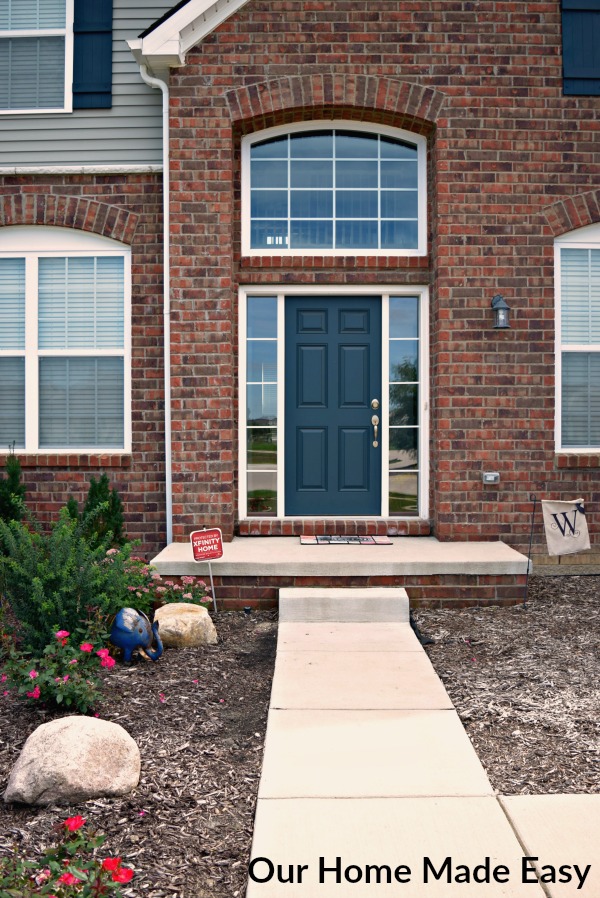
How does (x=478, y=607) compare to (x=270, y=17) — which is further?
(x=270, y=17)

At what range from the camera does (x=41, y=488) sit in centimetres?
759

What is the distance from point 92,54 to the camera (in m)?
7.63

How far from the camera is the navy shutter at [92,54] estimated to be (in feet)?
24.9

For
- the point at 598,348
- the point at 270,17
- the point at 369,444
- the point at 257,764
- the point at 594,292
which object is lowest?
the point at 257,764

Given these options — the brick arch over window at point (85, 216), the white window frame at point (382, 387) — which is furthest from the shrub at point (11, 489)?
the brick arch over window at point (85, 216)

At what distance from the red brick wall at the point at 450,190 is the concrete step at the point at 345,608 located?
53.6 inches

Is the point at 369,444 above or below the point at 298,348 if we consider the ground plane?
below

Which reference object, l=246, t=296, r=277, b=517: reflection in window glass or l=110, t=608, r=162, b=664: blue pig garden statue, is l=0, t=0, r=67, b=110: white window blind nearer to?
l=246, t=296, r=277, b=517: reflection in window glass

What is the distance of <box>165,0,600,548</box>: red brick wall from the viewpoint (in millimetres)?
7047

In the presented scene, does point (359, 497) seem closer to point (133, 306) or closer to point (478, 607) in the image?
point (478, 607)

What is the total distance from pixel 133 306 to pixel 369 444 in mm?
2622

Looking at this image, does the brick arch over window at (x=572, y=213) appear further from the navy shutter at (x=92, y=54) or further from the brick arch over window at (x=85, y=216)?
the navy shutter at (x=92, y=54)

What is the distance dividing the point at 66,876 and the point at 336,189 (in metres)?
6.58

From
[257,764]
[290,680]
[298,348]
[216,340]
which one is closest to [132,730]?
[257,764]
